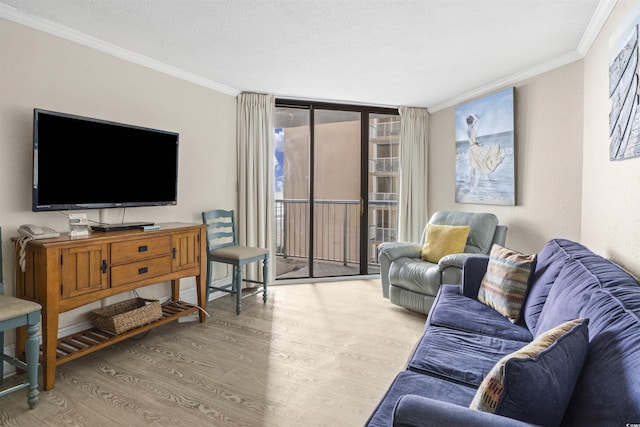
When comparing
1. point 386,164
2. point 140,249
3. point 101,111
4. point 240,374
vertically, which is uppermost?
point 101,111

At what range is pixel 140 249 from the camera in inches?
108

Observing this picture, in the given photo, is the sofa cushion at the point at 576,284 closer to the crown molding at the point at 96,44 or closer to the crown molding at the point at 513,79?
the crown molding at the point at 513,79

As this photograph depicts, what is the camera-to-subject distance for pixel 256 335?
3.03m

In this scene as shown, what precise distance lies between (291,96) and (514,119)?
2.43 meters

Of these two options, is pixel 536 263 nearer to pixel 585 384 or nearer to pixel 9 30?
pixel 585 384

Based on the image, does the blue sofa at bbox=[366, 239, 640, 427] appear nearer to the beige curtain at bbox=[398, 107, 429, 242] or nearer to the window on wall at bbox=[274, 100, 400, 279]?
the beige curtain at bbox=[398, 107, 429, 242]

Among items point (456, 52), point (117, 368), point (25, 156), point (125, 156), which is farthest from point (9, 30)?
point (456, 52)

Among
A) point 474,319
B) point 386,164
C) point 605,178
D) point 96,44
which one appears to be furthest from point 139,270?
point 386,164

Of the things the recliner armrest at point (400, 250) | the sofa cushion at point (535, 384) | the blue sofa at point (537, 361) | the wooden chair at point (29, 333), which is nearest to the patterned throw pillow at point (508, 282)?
the blue sofa at point (537, 361)

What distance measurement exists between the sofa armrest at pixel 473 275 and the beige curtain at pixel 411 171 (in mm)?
2274

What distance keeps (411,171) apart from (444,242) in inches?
59.2

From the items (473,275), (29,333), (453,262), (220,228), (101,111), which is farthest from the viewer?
(220,228)

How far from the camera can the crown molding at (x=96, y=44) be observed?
240cm

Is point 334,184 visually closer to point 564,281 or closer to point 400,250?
point 400,250
